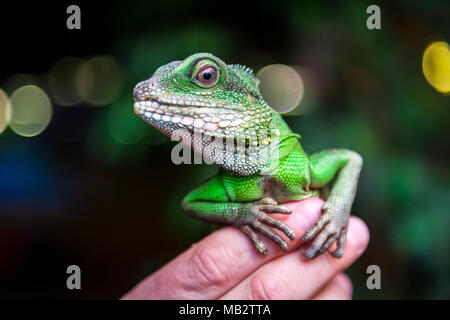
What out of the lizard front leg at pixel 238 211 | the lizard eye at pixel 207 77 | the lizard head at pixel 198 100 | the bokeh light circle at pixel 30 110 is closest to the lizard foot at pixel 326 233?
the lizard front leg at pixel 238 211

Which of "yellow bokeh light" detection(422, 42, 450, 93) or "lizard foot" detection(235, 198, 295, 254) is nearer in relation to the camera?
"lizard foot" detection(235, 198, 295, 254)

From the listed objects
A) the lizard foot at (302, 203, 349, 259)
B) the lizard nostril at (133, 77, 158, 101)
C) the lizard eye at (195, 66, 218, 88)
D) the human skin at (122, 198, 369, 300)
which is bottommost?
the human skin at (122, 198, 369, 300)

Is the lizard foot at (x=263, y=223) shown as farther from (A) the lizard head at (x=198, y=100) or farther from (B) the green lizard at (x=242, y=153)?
(A) the lizard head at (x=198, y=100)

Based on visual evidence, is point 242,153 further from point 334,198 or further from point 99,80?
point 99,80

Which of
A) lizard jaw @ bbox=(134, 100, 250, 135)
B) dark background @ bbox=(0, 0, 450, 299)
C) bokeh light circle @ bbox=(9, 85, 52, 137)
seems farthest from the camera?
bokeh light circle @ bbox=(9, 85, 52, 137)

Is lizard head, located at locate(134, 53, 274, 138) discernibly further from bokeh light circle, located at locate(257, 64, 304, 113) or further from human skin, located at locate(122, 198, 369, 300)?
bokeh light circle, located at locate(257, 64, 304, 113)

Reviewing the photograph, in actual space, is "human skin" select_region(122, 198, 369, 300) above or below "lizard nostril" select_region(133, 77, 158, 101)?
below

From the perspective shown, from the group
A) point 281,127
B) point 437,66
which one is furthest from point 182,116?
point 437,66

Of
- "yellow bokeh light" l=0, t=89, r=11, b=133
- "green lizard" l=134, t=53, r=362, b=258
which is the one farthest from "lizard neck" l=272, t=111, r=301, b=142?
"yellow bokeh light" l=0, t=89, r=11, b=133
